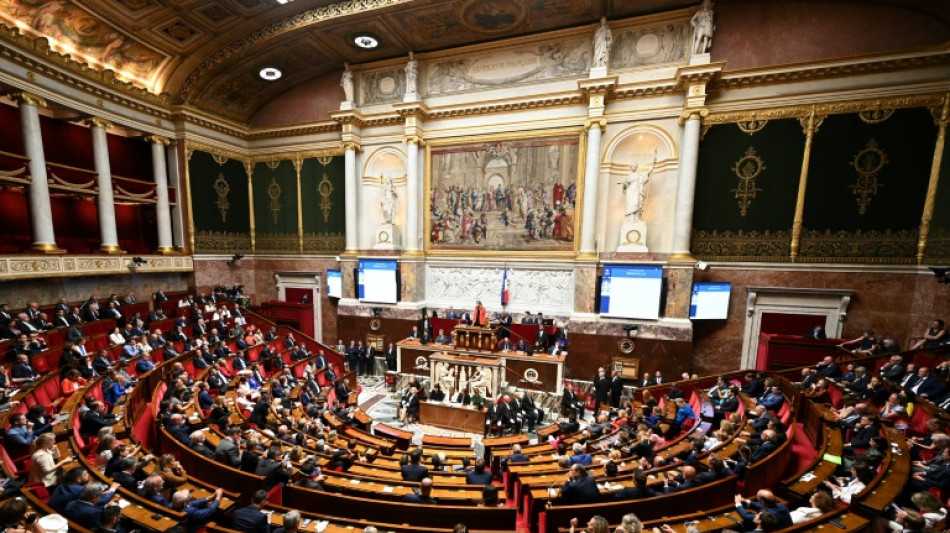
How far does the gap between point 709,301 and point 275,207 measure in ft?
61.4

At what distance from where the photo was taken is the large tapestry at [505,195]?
13.8 metres

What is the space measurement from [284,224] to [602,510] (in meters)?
17.7

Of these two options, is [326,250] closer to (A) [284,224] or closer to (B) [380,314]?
(A) [284,224]

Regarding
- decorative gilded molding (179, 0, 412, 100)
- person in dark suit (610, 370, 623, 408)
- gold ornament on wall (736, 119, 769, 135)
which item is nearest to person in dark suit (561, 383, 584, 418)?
person in dark suit (610, 370, 623, 408)

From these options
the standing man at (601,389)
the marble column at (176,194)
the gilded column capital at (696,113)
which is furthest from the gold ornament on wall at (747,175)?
the marble column at (176,194)

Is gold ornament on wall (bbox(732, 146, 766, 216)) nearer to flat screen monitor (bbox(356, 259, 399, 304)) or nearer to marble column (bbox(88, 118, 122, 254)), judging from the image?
flat screen monitor (bbox(356, 259, 399, 304))

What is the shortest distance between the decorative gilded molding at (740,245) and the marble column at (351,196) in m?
13.3

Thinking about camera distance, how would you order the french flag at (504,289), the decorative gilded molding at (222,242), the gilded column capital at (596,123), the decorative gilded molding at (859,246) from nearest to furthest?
the decorative gilded molding at (859,246)
the gilded column capital at (596,123)
the french flag at (504,289)
the decorative gilded molding at (222,242)

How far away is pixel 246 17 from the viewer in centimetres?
1317

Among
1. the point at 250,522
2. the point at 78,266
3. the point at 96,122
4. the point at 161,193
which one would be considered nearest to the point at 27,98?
the point at 96,122

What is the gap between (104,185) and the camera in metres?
12.8

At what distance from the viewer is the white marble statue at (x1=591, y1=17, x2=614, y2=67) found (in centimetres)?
1263

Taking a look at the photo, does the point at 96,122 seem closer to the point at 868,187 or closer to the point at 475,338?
the point at 475,338

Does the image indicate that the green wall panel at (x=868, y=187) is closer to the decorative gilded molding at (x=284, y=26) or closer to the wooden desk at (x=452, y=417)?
the wooden desk at (x=452, y=417)
